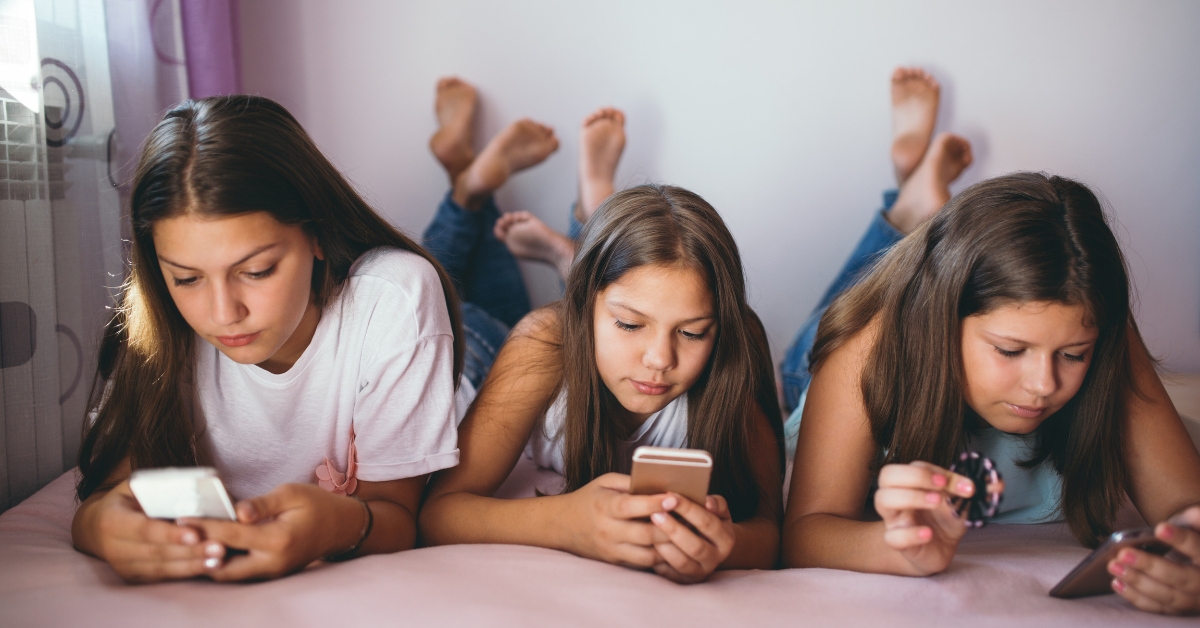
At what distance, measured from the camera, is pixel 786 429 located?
139 cm

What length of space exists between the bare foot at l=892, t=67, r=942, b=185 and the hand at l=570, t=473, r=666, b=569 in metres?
1.21

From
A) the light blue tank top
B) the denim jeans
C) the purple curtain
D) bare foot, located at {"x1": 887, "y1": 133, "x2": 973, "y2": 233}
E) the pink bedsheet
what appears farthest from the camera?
the denim jeans

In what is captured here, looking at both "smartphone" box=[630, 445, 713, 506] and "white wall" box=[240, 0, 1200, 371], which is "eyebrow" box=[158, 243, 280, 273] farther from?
"white wall" box=[240, 0, 1200, 371]

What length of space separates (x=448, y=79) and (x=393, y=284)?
1.01 meters

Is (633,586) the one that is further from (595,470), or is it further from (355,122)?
(355,122)

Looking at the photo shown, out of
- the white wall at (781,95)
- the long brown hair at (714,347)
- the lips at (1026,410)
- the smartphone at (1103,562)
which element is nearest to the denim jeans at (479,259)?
the white wall at (781,95)

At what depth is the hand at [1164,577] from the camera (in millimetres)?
776

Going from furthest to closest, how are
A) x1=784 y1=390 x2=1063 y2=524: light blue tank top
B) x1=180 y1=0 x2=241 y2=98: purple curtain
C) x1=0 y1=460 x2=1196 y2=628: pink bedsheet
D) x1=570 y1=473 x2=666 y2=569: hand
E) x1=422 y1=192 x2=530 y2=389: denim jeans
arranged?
1. x1=422 y1=192 x2=530 y2=389: denim jeans
2. x1=180 y1=0 x2=241 y2=98: purple curtain
3. x1=784 y1=390 x2=1063 y2=524: light blue tank top
4. x1=570 y1=473 x2=666 y2=569: hand
5. x1=0 y1=460 x2=1196 y2=628: pink bedsheet

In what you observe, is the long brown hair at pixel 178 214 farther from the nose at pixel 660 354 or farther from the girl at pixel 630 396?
the nose at pixel 660 354

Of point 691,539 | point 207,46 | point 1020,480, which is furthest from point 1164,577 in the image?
point 207,46

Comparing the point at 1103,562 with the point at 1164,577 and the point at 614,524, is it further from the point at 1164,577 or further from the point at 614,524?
the point at 614,524

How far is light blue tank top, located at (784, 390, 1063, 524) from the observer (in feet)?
3.59

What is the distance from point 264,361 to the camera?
3.43 feet

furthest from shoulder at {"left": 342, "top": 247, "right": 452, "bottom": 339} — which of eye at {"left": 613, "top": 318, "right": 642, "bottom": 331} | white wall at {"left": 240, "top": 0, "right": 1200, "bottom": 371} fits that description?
white wall at {"left": 240, "top": 0, "right": 1200, "bottom": 371}
